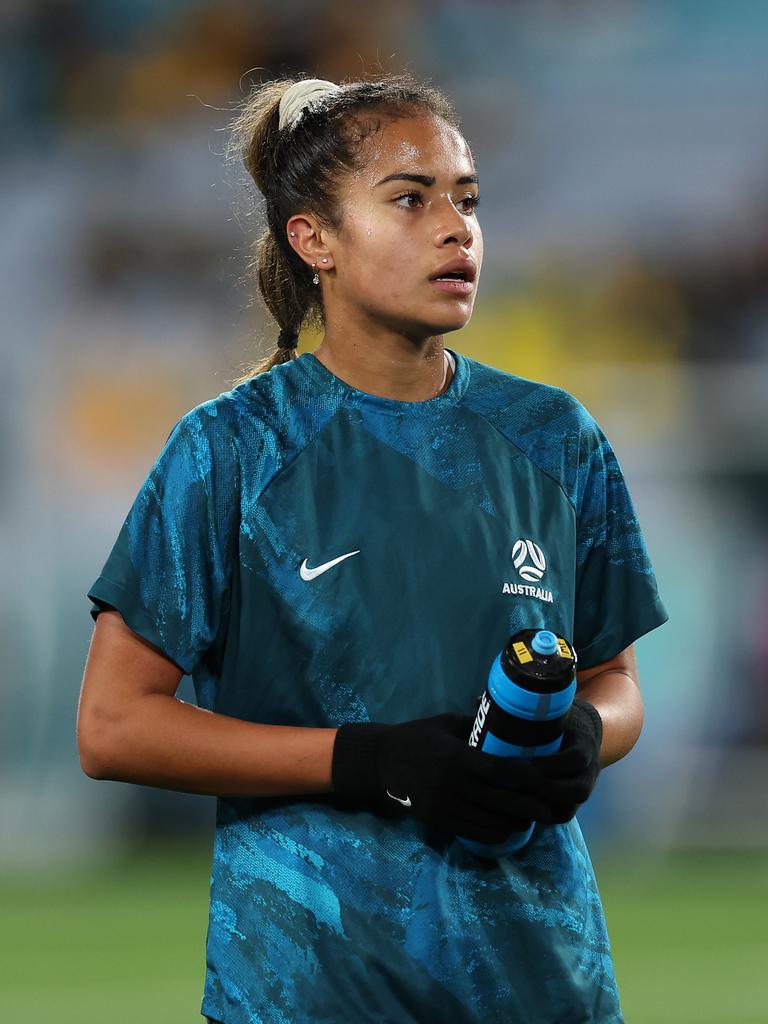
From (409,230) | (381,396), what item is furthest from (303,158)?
(381,396)

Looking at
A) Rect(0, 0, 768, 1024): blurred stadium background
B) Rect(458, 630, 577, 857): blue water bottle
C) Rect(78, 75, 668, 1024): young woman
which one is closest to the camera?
Rect(458, 630, 577, 857): blue water bottle

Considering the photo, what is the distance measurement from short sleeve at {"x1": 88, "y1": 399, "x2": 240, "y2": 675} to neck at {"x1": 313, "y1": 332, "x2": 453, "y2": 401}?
20 centimetres

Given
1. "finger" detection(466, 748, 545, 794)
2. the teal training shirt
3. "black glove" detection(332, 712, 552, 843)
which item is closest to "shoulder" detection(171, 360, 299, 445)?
the teal training shirt

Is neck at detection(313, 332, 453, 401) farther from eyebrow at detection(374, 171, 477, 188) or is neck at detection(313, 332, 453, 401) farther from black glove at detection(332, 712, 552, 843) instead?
black glove at detection(332, 712, 552, 843)

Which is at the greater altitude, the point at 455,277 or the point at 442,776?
the point at 455,277

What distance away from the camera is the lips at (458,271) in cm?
172

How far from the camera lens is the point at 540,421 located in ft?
5.95

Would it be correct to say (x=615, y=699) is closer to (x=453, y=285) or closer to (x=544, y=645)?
(x=544, y=645)

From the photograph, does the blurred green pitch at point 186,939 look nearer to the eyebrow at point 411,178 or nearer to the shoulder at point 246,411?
the shoulder at point 246,411

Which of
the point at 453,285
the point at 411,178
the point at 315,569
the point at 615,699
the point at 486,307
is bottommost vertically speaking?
the point at 615,699

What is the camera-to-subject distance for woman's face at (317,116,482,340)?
5.66ft

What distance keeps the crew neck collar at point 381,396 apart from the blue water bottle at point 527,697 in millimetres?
402

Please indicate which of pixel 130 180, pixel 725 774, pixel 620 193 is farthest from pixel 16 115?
pixel 725 774

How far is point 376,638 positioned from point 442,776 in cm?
21
